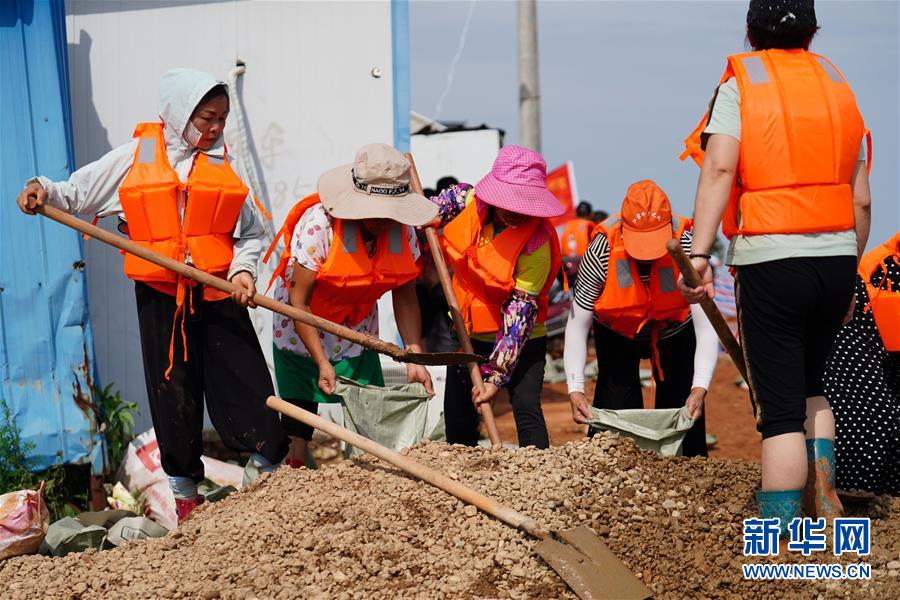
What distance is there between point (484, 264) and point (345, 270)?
0.64 m

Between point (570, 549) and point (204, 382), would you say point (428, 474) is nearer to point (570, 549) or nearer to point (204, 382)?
point (570, 549)

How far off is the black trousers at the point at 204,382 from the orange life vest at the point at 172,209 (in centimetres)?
11

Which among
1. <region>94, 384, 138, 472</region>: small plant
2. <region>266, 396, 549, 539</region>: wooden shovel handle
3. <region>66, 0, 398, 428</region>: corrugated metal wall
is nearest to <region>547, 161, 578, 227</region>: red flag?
<region>66, 0, 398, 428</region>: corrugated metal wall

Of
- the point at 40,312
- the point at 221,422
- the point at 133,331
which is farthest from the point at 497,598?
the point at 133,331

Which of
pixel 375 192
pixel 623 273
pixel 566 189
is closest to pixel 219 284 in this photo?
pixel 375 192

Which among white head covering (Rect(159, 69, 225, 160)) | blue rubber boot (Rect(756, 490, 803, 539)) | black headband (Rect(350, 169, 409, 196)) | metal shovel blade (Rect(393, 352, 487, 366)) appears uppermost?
white head covering (Rect(159, 69, 225, 160))

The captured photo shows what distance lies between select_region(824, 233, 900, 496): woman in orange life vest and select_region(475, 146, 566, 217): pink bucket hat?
150 cm

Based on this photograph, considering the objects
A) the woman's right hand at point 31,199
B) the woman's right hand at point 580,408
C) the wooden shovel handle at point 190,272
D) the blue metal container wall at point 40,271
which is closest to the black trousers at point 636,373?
the woman's right hand at point 580,408

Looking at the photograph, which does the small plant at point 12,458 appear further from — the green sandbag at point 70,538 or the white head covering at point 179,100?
the white head covering at point 179,100

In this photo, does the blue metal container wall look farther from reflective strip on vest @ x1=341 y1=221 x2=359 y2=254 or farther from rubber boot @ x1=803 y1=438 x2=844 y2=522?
rubber boot @ x1=803 y1=438 x2=844 y2=522

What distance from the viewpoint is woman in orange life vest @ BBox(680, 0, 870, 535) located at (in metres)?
3.88

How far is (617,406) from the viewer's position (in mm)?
5254

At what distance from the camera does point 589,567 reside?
3.72 metres

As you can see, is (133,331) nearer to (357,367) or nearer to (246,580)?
(357,367)
